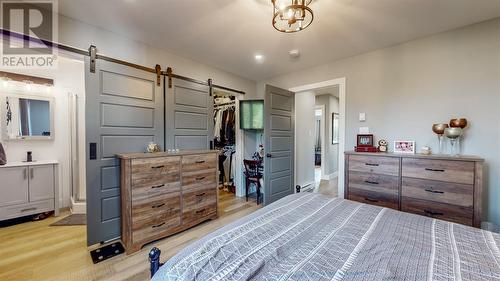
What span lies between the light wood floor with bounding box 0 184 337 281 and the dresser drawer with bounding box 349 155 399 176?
6.41 ft

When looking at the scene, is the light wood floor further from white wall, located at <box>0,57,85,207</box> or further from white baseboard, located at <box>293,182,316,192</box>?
white baseboard, located at <box>293,182,316,192</box>

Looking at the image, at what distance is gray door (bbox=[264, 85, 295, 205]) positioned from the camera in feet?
10.6

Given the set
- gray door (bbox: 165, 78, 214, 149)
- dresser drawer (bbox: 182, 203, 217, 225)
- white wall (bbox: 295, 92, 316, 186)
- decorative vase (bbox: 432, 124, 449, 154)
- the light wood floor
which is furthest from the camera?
white wall (bbox: 295, 92, 316, 186)

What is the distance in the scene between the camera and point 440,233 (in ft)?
3.67

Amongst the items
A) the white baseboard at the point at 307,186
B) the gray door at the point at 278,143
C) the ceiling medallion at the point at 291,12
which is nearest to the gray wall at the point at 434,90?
the gray door at the point at 278,143

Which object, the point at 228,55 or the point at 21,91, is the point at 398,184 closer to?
the point at 228,55

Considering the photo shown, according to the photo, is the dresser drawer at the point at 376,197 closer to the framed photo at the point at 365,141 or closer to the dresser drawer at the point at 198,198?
the framed photo at the point at 365,141

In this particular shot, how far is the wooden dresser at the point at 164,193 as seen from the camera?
6.78 ft

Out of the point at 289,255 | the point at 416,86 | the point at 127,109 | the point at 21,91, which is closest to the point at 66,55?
the point at 127,109

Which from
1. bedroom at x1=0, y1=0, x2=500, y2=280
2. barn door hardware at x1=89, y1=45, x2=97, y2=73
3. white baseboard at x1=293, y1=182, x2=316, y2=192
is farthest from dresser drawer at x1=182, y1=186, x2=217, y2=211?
white baseboard at x1=293, y1=182, x2=316, y2=192

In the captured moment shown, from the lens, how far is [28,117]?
2963mm

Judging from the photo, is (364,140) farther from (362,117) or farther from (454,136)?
(454,136)

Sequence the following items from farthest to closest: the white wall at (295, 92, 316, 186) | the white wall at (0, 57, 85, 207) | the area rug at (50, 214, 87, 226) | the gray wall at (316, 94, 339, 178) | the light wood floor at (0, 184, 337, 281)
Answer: the gray wall at (316, 94, 339, 178)
the white wall at (295, 92, 316, 186)
the white wall at (0, 57, 85, 207)
the area rug at (50, 214, 87, 226)
the light wood floor at (0, 184, 337, 281)

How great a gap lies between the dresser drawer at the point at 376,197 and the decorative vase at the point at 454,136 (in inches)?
30.7
